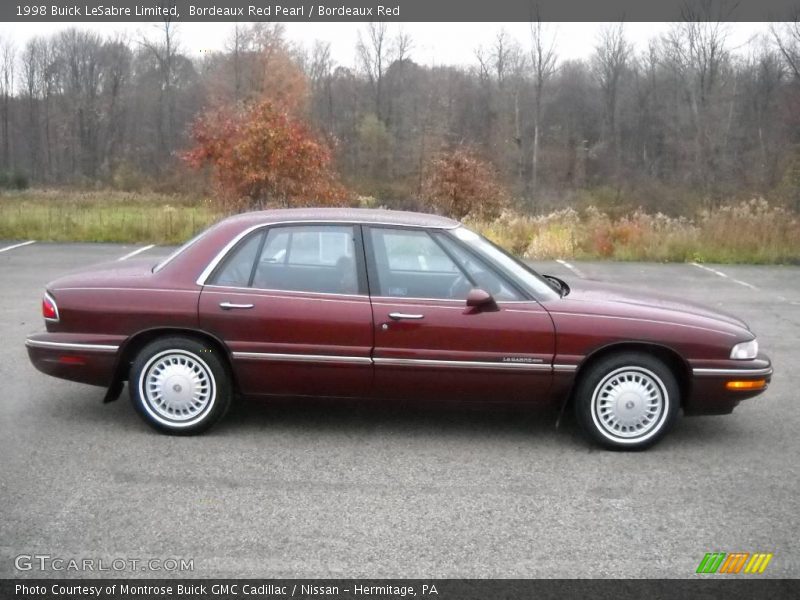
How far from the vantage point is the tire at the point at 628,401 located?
555 cm

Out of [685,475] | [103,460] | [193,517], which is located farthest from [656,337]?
[103,460]

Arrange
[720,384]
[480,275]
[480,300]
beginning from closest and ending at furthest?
[480,300] → [720,384] → [480,275]

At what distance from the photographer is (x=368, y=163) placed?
5084cm

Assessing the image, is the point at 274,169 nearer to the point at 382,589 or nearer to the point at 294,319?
the point at 294,319

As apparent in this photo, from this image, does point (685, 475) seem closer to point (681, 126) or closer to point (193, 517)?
point (193, 517)

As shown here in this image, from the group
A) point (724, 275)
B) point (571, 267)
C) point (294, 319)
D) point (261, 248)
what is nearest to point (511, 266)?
point (294, 319)

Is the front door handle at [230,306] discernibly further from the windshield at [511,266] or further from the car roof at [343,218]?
the windshield at [511,266]

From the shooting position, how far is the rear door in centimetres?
557

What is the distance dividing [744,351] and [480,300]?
1699mm

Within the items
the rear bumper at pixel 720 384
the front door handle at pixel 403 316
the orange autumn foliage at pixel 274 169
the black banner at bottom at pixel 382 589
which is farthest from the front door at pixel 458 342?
the orange autumn foliage at pixel 274 169

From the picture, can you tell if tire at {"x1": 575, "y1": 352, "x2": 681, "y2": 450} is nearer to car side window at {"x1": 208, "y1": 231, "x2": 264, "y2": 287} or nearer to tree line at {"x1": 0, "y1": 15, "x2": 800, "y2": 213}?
car side window at {"x1": 208, "y1": 231, "x2": 264, "y2": 287}

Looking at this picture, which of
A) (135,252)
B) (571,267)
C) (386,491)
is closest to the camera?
(386,491)

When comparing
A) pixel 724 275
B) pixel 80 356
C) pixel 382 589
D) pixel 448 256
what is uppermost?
pixel 448 256

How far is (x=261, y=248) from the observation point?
579 cm
